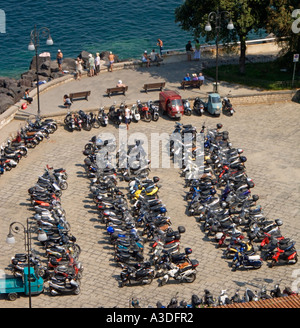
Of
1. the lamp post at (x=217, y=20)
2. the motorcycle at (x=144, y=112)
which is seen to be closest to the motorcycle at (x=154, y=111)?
the motorcycle at (x=144, y=112)

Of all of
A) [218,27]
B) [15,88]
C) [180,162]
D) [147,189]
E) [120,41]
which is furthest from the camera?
[120,41]

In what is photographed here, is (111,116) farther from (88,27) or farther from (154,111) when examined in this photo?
(88,27)

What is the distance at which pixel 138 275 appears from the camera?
114ft

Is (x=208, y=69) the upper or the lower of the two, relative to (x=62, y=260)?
upper

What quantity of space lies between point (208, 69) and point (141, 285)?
80.5ft

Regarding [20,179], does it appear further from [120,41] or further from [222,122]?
[120,41]

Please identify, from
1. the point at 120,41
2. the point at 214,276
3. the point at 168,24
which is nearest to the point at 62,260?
the point at 214,276

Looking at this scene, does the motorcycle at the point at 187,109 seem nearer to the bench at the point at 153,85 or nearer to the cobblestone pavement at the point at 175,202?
the cobblestone pavement at the point at 175,202

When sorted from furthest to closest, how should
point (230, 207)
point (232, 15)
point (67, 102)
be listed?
point (232, 15), point (67, 102), point (230, 207)

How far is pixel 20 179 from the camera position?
43312 millimetres

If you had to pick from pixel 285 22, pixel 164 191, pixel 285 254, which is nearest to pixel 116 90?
pixel 164 191

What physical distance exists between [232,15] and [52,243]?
893 inches

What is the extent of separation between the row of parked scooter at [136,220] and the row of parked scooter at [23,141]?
3.57 meters

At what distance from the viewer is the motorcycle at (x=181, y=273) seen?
3488 centimetres
